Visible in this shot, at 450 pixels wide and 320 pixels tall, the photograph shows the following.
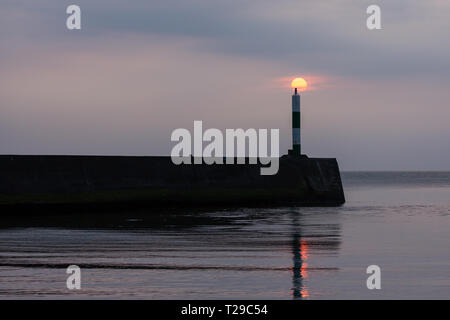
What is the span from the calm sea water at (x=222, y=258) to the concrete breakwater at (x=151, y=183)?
2.89m

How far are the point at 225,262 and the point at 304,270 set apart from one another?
4.66ft

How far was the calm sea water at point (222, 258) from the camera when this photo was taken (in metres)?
9.85

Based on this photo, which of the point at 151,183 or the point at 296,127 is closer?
the point at 151,183

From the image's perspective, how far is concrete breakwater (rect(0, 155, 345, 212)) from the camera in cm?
2488

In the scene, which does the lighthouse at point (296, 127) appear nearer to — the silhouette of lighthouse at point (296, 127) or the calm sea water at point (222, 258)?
the silhouette of lighthouse at point (296, 127)

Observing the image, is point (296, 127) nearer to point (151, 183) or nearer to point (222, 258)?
point (151, 183)

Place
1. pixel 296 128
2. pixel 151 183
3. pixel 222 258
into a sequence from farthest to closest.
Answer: pixel 296 128 < pixel 151 183 < pixel 222 258

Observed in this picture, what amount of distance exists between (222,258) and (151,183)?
15153 mm

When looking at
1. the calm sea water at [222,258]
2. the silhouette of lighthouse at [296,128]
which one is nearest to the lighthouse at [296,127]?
the silhouette of lighthouse at [296,128]

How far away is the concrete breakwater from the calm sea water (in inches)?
114

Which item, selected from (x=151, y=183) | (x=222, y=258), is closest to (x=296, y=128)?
(x=151, y=183)

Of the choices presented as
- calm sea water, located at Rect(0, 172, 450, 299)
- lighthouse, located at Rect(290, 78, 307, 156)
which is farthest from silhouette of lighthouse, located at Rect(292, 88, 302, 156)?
calm sea water, located at Rect(0, 172, 450, 299)

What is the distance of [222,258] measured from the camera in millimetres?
13078

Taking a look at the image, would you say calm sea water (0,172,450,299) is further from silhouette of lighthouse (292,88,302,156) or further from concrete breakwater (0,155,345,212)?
silhouette of lighthouse (292,88,302,156)
